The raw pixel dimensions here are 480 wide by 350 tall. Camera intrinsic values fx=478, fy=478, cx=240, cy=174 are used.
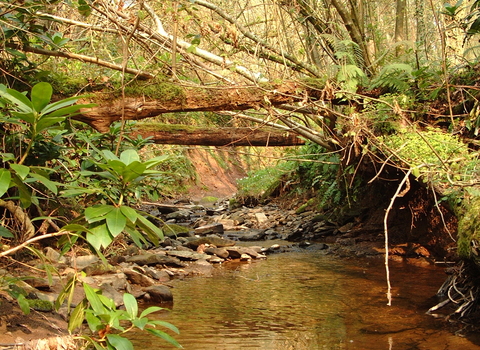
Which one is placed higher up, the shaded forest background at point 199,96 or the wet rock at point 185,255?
the shaded forest background at point 199,96

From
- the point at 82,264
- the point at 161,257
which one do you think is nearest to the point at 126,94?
the point at 82,264

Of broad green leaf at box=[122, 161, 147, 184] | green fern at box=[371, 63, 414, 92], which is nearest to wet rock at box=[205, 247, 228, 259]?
green fern at box=[371, 63, 414, 92]

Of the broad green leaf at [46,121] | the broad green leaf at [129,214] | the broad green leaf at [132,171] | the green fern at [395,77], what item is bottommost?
the broad green leaf at [129,214]

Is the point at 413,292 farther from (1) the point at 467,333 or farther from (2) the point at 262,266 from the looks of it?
(2) the point at 262,266

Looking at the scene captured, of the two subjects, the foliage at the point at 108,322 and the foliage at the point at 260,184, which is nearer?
the foliage at the point at 108,322

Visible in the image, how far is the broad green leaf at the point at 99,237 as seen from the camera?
6.60ft

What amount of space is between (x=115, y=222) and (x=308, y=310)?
9.03 feet

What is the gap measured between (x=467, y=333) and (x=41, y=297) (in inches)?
125

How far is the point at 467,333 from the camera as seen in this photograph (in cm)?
351

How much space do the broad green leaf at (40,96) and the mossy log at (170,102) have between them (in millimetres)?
2823

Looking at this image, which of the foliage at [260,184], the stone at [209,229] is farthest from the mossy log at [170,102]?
the foliage at [260,184]

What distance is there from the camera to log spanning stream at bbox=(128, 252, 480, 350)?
3416 mm

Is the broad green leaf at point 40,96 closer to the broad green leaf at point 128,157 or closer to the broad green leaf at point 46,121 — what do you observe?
the broad green leaf at point 46,121

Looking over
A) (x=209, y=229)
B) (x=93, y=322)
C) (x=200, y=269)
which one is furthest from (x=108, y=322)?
(x=209, y=229)
